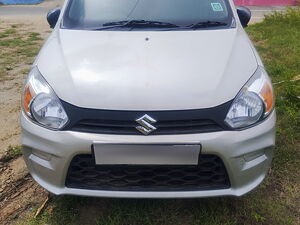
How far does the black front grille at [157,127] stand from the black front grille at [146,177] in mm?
187

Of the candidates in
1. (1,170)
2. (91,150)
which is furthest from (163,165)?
(1,170)

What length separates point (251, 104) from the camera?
7.47 feet

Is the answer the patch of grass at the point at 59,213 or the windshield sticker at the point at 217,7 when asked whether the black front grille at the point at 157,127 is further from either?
the windshield sticker at the point at 217,7

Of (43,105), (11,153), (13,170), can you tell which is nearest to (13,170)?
(13,170)

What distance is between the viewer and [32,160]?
2344 millimetres

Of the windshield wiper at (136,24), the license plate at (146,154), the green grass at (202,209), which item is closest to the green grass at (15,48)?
the windshield wiper at (136,24)

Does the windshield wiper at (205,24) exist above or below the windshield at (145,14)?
below

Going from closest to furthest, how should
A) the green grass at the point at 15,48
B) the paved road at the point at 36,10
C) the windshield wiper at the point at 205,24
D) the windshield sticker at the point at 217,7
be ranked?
the windshield wiper at the point at 205,24 < the windshield sticker at the point at 217,7 < the green grass at the point at 15,48 < the paved road at the point at 36,10

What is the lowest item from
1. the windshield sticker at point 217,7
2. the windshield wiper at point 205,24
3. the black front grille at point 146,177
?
the black front grille at point 146,177

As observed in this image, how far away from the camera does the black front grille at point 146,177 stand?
2192 millimetres

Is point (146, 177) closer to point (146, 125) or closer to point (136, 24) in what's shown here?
point (146, 125)

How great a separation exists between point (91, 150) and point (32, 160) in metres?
0.47

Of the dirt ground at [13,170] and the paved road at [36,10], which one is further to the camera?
the paved road at [36,10]

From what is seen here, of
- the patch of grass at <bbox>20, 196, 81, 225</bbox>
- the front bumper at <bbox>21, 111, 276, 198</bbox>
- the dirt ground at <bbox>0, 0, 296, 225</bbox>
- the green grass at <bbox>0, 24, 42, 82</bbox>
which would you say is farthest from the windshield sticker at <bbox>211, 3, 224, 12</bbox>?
the green grass at <bbox>0, 24, 42, 82</bbox>
